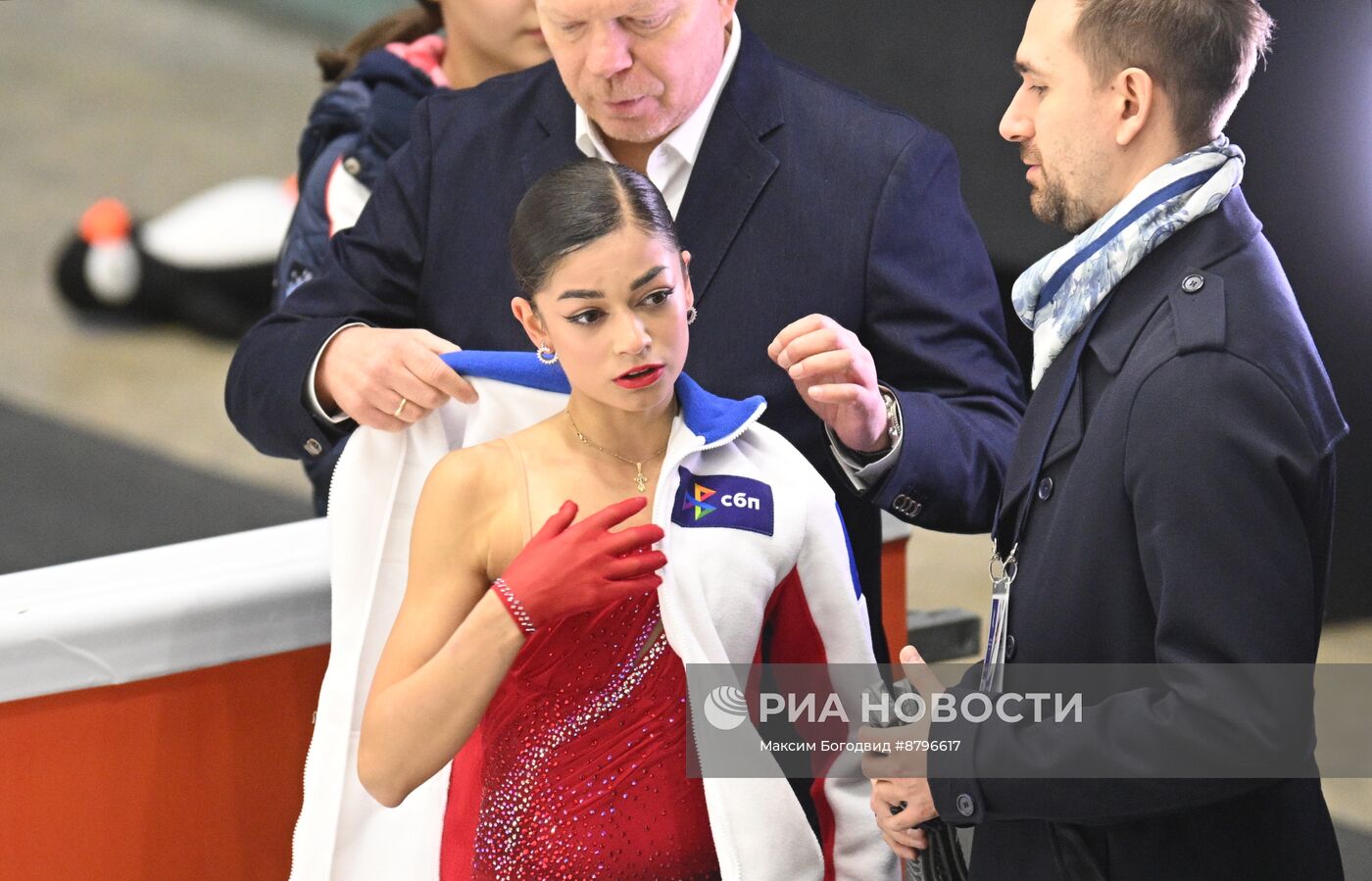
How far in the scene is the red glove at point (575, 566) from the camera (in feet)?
6.24

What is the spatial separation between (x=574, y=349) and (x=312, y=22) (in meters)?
11.6

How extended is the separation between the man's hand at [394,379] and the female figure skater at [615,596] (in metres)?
0.15

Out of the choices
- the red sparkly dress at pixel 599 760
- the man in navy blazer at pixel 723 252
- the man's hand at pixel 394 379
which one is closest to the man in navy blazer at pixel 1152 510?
the red sparkly dress at pixel 599 760

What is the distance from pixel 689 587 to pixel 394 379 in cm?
51

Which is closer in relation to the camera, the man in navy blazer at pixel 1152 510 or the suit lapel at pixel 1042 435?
the man in navy blazer at pixel 1152 510

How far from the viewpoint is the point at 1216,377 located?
5.84ft

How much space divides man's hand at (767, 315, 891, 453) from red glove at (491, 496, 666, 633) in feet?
0.95

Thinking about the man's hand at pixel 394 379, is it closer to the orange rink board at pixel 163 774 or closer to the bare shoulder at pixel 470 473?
the bare shoulder at pixel 470 473

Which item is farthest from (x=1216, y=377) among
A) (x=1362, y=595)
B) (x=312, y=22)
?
(x=312, y=22)

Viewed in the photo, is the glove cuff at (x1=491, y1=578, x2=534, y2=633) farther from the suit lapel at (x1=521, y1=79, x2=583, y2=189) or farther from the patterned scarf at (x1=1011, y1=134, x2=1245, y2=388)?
the suit lapel at (x1=521, y1=79, x2=583, y2=189)

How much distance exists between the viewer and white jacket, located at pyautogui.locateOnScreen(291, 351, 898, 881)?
207 centimetres

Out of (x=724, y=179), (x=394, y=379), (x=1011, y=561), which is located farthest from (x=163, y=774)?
(x=1011, y=561)

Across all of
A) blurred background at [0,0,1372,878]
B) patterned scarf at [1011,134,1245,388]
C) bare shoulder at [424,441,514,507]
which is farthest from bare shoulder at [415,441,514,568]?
blurred background at [0,0,1372,878]

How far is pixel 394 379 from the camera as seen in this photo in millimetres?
2254
